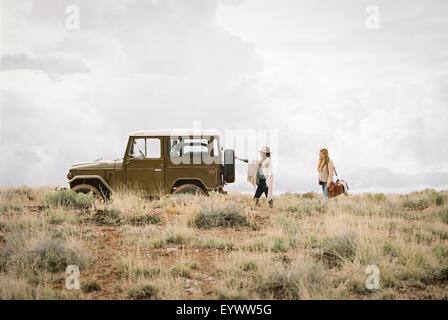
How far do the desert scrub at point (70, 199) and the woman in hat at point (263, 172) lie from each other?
5.22 meters

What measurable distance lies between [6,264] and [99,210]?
4.83 m

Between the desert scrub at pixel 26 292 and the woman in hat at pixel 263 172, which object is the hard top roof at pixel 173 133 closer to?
the woman in hat at pixel 263 172

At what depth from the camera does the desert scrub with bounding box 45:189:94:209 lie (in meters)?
12.0

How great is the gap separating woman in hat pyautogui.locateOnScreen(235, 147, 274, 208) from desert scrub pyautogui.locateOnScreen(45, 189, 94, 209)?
5.22 metres

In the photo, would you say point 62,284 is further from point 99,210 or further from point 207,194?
point 207,194

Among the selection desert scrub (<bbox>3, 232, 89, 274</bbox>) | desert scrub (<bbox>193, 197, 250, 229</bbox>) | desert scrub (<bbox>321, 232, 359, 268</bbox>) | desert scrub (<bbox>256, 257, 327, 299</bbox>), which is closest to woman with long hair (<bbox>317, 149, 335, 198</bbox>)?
desert scrub (<bbox>193, 197, 250, 229</bbox>)

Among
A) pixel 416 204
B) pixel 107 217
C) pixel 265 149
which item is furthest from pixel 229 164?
pixel 416 204

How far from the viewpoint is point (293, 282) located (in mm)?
5570

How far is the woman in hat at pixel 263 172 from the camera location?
42.6 feet

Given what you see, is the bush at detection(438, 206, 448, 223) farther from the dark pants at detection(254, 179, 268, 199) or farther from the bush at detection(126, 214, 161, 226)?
the bush at detection(126, 214, 161, 226)

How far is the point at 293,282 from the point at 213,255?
2.21 m

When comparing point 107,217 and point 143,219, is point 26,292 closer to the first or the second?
point 143,219

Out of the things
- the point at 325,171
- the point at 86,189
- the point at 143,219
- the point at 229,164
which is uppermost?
the point at 229,164
